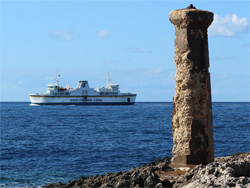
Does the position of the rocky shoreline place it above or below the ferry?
below

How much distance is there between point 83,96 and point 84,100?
84 cm

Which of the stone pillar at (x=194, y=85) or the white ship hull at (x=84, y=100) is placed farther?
the white ship hull at (x=84, y=100)

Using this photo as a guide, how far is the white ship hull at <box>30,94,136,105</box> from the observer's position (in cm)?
9369

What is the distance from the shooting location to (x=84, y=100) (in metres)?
94.4

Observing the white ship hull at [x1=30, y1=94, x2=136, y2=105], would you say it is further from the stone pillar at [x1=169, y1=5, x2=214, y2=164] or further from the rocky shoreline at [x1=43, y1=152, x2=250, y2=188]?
the rocky shoreline at [x1=43, y1=152, x2=250, y2=188]

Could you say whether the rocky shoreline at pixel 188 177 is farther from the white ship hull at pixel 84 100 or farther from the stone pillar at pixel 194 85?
the white ship hull at pixel 84 100

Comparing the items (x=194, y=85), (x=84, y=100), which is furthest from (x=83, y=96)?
(x=194, y=85)

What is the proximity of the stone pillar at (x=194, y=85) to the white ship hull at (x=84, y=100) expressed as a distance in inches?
3323

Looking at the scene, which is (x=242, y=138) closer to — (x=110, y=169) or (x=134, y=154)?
(x=134, y=154)

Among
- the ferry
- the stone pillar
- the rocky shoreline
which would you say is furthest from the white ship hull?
the rocky shoreline

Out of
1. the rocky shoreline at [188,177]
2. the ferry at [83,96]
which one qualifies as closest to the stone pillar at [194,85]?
the rocky shoreline at [188,177]

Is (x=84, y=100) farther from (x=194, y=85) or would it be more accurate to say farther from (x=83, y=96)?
(x=194, y=85)

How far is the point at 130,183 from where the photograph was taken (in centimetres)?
738

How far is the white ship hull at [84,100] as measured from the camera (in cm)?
9369
